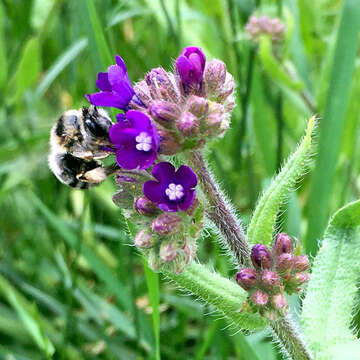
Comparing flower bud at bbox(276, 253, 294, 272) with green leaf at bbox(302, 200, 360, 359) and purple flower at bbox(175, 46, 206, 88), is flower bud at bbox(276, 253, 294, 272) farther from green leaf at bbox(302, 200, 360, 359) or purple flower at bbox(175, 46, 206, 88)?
purple flower at bbox(175, 46, 206, 88)

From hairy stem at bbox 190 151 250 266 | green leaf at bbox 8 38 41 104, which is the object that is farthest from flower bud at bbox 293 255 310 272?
green leaf at bbox 8 38 41 104

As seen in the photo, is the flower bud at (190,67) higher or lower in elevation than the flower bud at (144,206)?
higher

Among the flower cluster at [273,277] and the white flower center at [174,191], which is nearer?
the white flower center at [174,191]

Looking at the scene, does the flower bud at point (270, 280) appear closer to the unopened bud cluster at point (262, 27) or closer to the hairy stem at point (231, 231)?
the hairy stem at point (231, 231)

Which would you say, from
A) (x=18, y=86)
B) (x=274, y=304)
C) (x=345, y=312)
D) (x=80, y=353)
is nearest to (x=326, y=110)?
(x=345, y=312)

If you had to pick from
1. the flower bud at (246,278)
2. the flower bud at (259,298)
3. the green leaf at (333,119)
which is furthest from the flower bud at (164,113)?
the green leaf at (333,119)

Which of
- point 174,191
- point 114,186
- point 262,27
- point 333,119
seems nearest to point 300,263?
point 174,191

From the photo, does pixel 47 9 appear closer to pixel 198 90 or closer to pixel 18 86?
pixel 18 86

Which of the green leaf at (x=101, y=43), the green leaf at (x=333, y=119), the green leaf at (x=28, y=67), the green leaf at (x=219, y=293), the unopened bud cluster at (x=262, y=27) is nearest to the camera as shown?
the green leaf at (x=219, y=293)

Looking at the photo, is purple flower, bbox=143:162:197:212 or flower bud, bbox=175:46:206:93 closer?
purple flower, bbox=143:162:197:212
